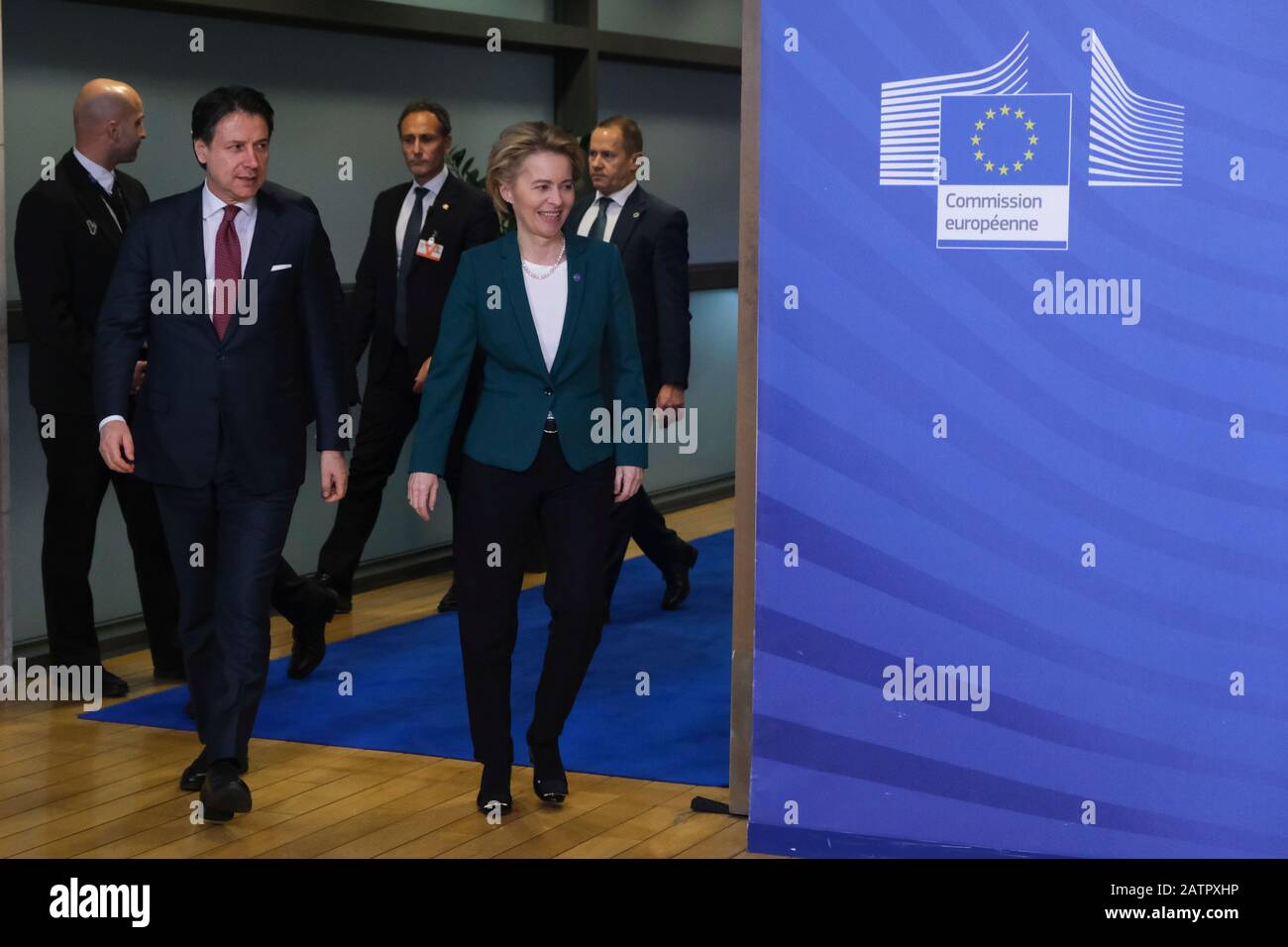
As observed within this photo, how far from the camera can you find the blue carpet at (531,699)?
5.34 metres

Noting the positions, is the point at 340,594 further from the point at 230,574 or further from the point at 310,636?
the point at 230,574

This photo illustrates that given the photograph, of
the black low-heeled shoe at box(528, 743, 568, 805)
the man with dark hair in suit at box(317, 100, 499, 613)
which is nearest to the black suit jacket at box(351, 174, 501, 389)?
the man with dark hair in suit at box(317, 100, 499, 613)

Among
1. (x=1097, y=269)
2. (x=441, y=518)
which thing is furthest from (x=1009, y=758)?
(x=441, y=518)

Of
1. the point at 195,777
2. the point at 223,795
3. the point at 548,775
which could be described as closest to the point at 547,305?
the point at 548,775

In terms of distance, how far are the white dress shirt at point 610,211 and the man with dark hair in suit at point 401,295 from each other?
466mm

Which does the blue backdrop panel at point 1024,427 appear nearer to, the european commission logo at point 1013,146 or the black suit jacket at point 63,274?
the european commission logo at point 1013,146

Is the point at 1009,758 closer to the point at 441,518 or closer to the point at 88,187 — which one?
the point at 88,187

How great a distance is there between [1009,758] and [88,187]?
3530 mm

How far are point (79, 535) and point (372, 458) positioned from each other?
58.4 inches

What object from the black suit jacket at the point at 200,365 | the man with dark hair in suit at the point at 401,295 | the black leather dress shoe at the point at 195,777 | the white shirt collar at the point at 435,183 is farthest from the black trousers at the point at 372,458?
the black suit jacket at the point at 200,365

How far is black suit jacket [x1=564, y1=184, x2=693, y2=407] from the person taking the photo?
6.47 meters

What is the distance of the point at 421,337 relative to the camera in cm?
705

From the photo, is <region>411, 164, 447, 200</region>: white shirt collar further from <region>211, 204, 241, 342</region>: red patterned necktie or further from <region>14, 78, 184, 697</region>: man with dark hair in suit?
<region>211, 204, 241, 342</region>: red patterned necktie

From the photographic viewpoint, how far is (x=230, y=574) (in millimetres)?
4703
